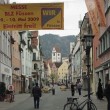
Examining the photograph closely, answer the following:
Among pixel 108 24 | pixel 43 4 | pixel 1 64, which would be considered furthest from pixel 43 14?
pixel 1 64

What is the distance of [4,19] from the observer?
2391 cm

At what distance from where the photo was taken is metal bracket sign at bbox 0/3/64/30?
2356 cm

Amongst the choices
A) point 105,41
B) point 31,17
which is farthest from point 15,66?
point 31,17

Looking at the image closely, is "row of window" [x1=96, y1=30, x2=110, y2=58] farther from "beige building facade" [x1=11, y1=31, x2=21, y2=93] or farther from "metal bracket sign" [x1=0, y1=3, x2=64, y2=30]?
"beige building facade" [x1=11, y1=31, x2=21, y2=93]

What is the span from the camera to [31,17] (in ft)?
78.0

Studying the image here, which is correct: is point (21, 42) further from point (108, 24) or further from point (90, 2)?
point (90, 2)

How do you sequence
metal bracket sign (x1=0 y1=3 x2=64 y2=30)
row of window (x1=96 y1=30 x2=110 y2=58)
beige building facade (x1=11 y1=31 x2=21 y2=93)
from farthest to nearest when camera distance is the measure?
beige building facade (x1=11 y1=31 x2=21 y2=93)
row of window (x1=96 y1=30 x2=110 y2=58)
metal bracket sign (x1=0 y1=3 x2=64 y2=30)

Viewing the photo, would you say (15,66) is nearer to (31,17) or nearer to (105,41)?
(105,41)

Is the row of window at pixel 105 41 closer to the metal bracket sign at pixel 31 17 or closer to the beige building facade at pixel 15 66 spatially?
the metal bracket sign at pixel 31 17

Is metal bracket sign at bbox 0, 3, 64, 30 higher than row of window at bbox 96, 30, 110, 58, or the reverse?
row of window at bbox 96, 30, 110, 58

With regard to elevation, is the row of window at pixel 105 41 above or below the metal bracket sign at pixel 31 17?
above

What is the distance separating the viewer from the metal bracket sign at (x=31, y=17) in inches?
928

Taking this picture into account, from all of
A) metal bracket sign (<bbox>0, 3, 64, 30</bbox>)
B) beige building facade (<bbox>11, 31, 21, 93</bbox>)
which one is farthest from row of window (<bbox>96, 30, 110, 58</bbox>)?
beige building facade (<bbox>11, 31, 21, 93</bbox>)

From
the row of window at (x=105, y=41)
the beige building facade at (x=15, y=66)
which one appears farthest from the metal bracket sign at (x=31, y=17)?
the beige building facade at (x=15, y=66)
